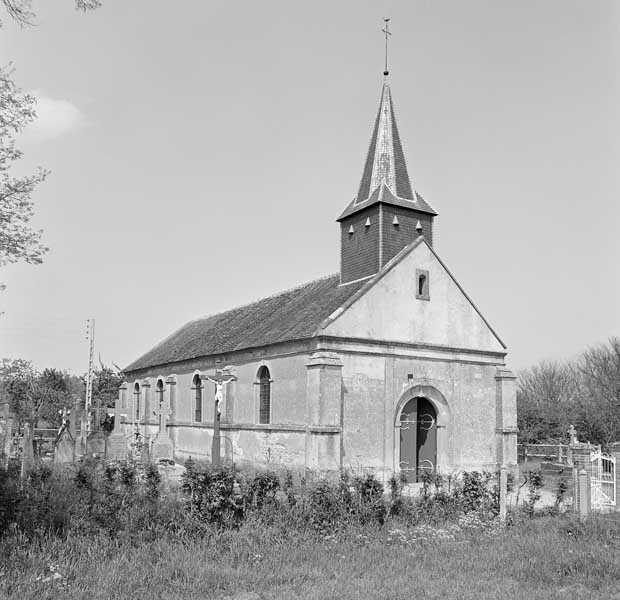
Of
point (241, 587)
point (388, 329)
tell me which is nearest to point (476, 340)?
point (388, 329)

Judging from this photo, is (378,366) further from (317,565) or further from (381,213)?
(317,565)

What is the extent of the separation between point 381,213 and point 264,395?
7928 mm

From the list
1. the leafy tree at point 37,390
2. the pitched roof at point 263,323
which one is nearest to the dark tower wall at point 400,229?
the pitched roof at point 263,323

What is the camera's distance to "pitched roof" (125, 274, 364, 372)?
25.1 m

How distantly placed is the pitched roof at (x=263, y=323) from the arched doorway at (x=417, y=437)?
4.56m

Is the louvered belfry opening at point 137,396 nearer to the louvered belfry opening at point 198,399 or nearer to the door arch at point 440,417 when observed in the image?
the louvered belfry opening at point 198,399

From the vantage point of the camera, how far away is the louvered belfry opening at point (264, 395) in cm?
2591

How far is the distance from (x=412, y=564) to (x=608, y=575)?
2590 millimetres

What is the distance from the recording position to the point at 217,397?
2397 centimetres

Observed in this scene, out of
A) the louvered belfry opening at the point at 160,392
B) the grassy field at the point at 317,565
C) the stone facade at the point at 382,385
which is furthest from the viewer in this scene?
the louvered belfry opening at the point at 160,392

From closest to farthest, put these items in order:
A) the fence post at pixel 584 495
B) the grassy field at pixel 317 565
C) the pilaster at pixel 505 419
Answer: the grassy field at pixel 317 565 < the fence post at pixel 584 495 < the pilaster at pixel 505 419

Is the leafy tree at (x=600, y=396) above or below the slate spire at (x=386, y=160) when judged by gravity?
below

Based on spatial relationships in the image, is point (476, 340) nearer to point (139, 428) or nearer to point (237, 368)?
point (237, 368)

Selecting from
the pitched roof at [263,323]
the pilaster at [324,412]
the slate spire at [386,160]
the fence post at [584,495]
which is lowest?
the fence post at [584,495]
